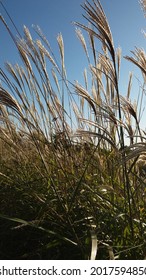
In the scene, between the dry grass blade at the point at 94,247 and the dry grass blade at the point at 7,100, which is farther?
the dry grass blade at the point at 7,100

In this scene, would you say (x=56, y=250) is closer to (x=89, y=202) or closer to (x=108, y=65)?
(x=89, y=202)

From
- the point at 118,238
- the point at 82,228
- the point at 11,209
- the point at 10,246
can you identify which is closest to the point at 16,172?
the point at 11,209

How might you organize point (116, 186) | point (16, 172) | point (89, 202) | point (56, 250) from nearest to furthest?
point (56, 250), point (89, 202), point (116, 186), point (16, 172)

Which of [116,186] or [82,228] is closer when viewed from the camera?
[82,228]

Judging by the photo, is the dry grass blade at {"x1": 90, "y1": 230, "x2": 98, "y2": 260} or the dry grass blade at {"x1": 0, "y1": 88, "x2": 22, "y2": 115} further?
the dry grass blade at {"x1": 0, "y1": 88, "x2": 22, "y2": 115}

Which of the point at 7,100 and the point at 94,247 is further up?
the point at 7,100

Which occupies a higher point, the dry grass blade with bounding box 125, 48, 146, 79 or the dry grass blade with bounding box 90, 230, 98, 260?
the dry grass blade with bounding box 125, 48, 146, 79

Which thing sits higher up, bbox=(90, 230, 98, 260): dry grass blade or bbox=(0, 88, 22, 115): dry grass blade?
bbox=(0, 88, 22, 115): dry grass blade

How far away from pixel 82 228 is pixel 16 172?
1.13 meters

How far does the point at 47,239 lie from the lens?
2.01 metres

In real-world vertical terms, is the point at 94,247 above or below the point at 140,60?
below

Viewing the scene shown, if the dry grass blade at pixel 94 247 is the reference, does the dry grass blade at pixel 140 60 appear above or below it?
above

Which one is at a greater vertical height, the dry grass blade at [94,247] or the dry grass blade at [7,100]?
the dry grass blade at [7,100]

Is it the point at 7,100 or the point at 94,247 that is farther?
the point at 7,100
